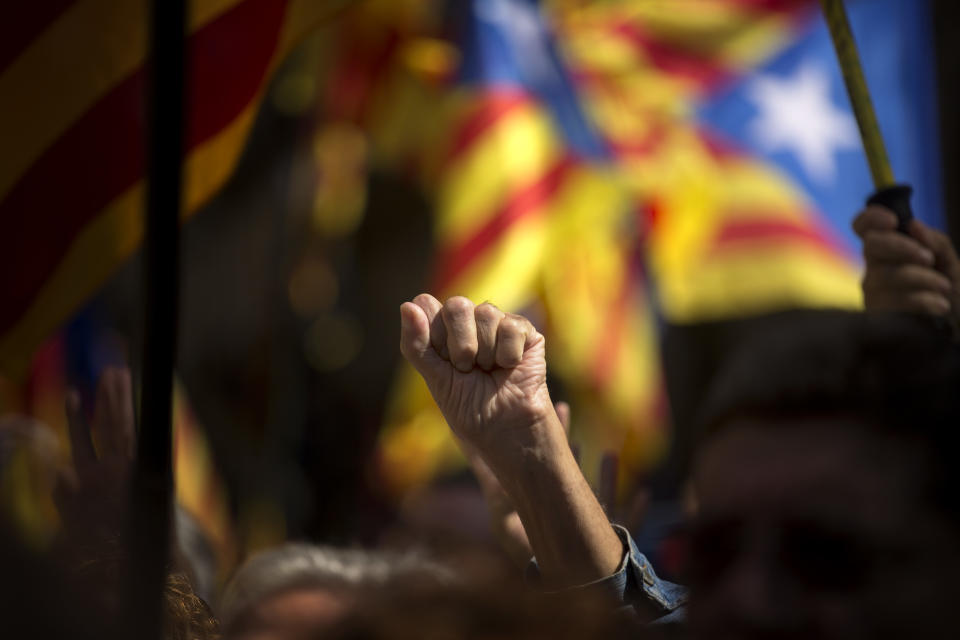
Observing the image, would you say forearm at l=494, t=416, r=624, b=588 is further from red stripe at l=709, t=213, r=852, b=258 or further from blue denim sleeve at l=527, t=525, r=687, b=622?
red stripe at l=709, t=213, r=852, b=258

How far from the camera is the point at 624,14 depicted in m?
4.71

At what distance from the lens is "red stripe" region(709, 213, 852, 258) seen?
411 centimetres

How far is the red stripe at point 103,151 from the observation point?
210 cm

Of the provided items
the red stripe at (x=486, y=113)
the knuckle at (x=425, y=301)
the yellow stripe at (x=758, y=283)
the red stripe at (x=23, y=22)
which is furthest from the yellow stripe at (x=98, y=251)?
the yellow stripe at (x=758, y=283)

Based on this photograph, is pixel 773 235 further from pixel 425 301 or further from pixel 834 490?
pixel 834 490

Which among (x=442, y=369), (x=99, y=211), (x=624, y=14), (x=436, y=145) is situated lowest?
(x=442, y=369)

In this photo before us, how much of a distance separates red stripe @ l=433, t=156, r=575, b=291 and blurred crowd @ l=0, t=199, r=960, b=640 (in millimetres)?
2503

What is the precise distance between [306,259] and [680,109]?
8.05 ft

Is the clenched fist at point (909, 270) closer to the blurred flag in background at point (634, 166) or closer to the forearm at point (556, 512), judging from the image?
the forearm at point (556, 512)

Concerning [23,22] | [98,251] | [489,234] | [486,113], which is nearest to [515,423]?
[98,251]

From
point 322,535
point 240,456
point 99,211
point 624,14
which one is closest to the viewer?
point 99,211

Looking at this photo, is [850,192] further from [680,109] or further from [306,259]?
[306,259]

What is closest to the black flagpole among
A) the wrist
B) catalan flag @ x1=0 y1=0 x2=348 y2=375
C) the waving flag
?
the wrist

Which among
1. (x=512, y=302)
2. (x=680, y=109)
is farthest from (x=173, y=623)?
(x=680, y=109)
